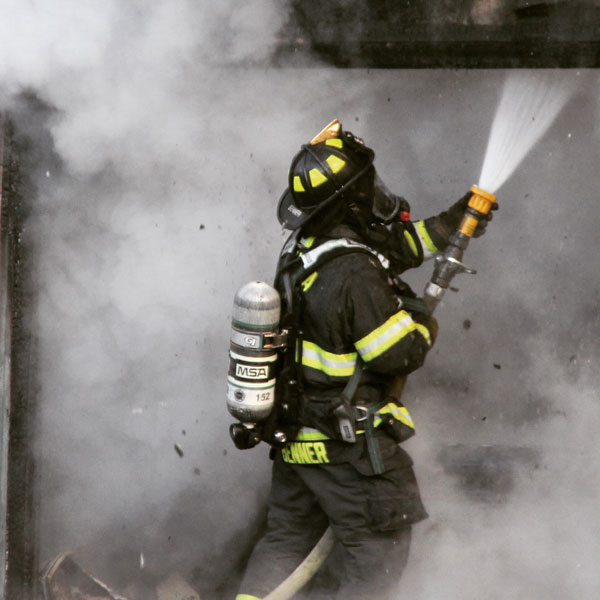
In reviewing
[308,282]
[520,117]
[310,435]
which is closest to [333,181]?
[308,282]

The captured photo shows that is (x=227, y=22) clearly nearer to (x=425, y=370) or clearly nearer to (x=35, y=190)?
(x=35, y=190)

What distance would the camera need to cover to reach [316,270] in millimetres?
3801

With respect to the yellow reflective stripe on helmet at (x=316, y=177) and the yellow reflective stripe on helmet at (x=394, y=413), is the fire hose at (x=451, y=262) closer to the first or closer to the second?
the yellow reflective stripe on helmet at (x=394, y=413)

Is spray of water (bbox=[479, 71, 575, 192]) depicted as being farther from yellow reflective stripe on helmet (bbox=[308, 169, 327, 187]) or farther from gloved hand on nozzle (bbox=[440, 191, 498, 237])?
yellow reflective stripe on helmet (bbox=[308, 169, 327, 187])

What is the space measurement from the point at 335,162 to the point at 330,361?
2.78 feet

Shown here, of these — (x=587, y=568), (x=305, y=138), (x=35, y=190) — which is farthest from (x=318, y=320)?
(x=587, y=568)

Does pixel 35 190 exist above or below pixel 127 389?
above

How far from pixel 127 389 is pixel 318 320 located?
1736 mm

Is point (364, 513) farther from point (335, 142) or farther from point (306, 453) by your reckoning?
point (335, 142)

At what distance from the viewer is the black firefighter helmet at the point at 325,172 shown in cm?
379

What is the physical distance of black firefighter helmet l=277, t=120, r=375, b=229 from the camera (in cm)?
379

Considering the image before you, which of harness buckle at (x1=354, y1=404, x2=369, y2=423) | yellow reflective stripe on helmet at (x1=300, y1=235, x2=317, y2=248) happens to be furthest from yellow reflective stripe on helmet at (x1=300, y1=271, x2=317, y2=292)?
harness buckle at (x1=354, y1=404, x2=369, y2=423)

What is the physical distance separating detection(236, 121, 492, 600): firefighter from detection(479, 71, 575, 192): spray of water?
3.31 ft

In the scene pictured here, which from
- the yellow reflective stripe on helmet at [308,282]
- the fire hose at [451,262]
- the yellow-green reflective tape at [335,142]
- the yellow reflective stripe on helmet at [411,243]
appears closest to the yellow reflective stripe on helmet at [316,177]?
the yellow-green reflective tape at [335,142]
